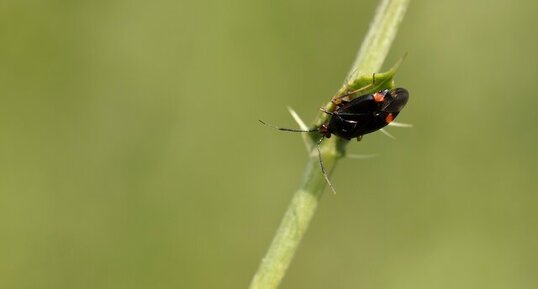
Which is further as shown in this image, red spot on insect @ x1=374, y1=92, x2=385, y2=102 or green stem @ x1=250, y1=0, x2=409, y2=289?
red spot on insect @ x1=374, y1=92, x2=385, y2=102

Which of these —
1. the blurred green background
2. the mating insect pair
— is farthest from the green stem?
the blurred green background

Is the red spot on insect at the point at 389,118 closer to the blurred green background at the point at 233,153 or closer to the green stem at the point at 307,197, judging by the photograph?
the green stem at the point at 307,197

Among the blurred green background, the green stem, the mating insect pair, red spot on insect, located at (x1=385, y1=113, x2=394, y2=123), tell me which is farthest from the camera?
the blurred green background

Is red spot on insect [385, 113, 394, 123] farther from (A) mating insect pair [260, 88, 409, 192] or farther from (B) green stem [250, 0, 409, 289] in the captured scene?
(B) green stem [250, 0, 409, 289]

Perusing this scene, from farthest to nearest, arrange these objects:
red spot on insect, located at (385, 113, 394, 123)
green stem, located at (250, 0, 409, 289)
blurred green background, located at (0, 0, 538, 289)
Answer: blurred green background, located at (0, 0, 538, 289) < red spot on insect, located at (385, 113, 394, 123) < green stem, located at (250, 0, 409, 289)

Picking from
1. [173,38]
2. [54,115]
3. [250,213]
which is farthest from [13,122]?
[250,213]

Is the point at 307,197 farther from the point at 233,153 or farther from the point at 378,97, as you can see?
the point at 233,153

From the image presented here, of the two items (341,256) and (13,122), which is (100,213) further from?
(341,256)
